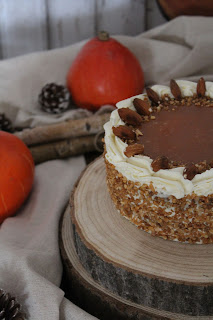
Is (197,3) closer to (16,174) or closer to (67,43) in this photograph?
(67,43)

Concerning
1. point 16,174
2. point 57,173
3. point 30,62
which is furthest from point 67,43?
point 16,174

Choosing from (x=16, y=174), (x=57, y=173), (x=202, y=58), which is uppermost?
(x=202, y=58)

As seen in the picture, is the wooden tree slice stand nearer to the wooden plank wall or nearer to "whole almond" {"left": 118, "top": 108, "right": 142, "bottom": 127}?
"whole almond" {"left": 118, "top": 108, "right": 142, "bottom": 127}

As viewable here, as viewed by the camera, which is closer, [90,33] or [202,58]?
[202,58]

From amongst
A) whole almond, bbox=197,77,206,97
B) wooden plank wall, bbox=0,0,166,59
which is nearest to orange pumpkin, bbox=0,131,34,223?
whole almond, bbox=197,77,206,97

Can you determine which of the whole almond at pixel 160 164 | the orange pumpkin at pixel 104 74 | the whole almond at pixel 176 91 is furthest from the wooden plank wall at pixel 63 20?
the whole almond at pixel 160 164

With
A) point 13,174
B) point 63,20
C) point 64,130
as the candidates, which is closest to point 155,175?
point 13,174
